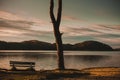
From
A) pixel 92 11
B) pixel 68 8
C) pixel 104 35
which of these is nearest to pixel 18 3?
pixel 68 8

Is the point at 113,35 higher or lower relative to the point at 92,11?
lower

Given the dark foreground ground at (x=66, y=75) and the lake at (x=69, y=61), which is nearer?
the dark foreground ground at (x=66, y=75)

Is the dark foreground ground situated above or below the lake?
above

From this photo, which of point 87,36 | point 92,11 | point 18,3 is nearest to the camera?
point 18,3

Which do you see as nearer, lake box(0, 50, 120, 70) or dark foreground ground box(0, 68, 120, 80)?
dark foreground ground box(0, 68, 120, 80)

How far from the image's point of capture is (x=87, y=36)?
18.4m

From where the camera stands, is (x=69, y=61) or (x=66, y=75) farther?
(x=69, y=61)

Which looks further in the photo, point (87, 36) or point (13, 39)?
point (87, 36)

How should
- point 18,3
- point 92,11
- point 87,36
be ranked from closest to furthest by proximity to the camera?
point 18,3 → point 92,11 → point 87,36

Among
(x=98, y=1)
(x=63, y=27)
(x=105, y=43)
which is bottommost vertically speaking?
(x=105, y=43)

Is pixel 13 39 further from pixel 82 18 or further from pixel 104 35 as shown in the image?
pixel 104 35

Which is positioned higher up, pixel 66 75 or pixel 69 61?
pixel 66 75

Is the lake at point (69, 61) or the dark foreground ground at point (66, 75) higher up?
the dark foreground ground at point (66, 75)

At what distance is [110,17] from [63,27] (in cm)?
243
